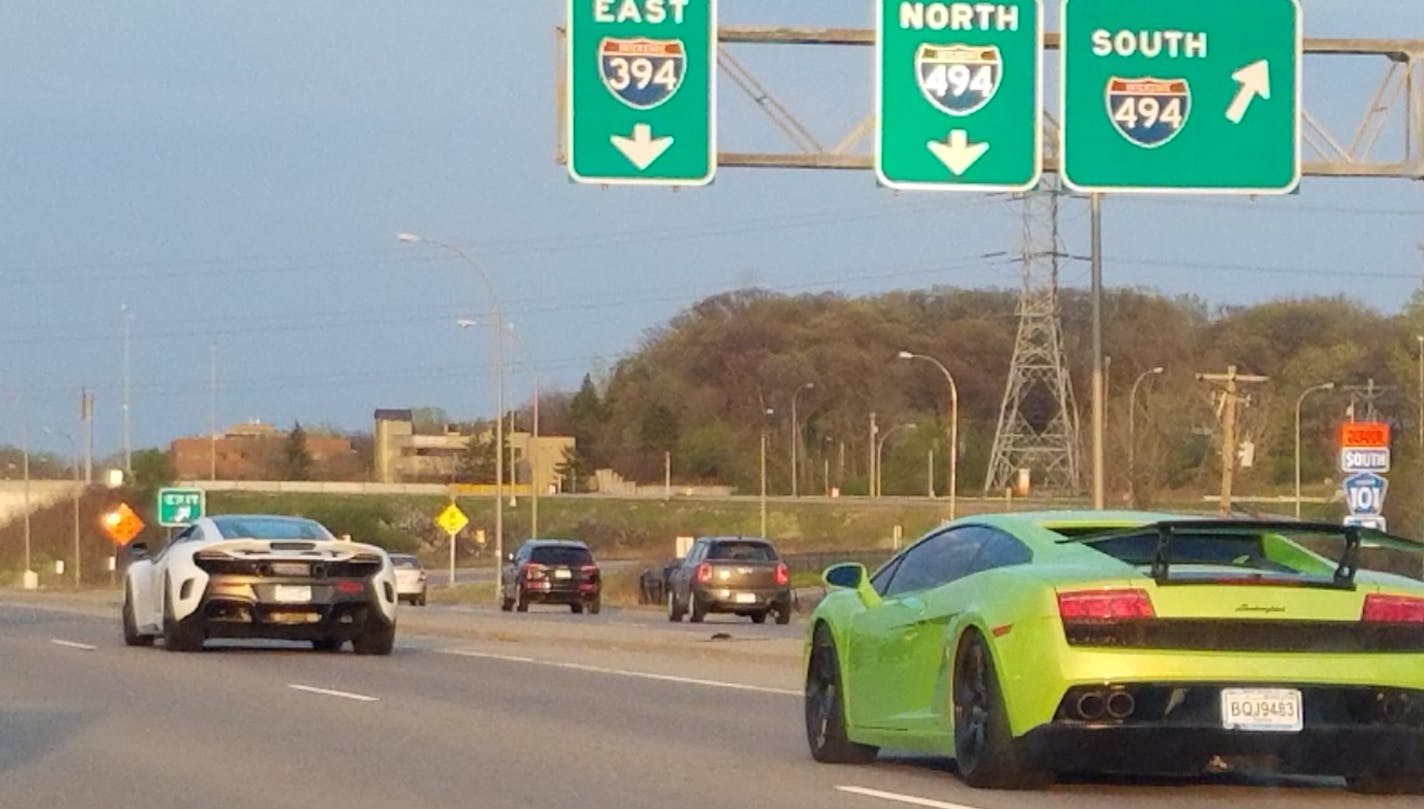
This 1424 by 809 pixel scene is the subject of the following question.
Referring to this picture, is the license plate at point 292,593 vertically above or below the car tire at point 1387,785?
above

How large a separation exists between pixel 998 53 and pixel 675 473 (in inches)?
3839

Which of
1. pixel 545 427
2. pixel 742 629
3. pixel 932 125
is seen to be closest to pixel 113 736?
pixel 932 125

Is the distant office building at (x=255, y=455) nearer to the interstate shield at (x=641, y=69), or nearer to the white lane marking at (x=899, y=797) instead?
the interstate shield at (x=641, y=69)

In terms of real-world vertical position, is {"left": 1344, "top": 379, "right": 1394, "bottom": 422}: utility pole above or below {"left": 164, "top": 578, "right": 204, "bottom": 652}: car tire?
above

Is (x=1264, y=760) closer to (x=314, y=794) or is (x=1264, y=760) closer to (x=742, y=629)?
(x=314, y=794)

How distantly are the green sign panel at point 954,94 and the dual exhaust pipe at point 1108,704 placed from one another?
14061 mm

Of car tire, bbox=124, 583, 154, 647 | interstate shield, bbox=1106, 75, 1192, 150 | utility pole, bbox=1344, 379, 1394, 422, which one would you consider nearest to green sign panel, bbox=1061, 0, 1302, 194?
interstate shield, bbox=1106, 75, 1192, 150

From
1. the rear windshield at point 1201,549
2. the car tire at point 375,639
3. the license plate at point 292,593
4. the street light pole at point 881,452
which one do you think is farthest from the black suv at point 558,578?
the street light pole at point 881,452

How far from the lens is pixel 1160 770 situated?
35.8 feet

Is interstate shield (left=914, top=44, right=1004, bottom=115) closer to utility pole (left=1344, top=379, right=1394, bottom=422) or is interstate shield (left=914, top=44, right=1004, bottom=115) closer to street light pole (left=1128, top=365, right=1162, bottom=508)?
street light pole (left=1128, top=365, right=1162, bottom=508)

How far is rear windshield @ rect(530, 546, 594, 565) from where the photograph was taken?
4831 cm

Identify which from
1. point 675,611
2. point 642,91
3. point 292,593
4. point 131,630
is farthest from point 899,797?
point 675,611

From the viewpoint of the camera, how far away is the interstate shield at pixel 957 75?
24.5 meters

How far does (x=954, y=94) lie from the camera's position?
80.5 ft
